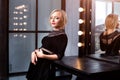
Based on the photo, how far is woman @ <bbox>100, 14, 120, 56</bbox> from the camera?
1297 mm

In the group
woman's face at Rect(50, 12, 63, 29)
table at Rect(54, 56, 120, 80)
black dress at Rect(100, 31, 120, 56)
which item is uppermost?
woman's face at Rect(50, 12, 63, 29)

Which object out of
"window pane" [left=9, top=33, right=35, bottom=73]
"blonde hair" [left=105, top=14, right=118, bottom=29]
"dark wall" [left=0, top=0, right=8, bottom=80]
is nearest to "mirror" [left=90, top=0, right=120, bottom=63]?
"blonde hair" [left=105, top=14, right=118, bottom=29]

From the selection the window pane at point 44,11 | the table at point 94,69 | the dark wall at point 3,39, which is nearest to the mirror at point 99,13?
the table at point 94,69

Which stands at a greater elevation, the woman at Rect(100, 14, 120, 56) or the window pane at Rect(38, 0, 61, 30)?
the window pane at Rect(38, 0, 61, 30)

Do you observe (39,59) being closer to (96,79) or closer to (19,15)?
(96,79)

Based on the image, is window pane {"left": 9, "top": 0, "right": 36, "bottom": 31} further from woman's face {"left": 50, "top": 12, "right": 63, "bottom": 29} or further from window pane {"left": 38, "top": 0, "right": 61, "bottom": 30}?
woman's face {"left": 50, "top": 12, "right": 63, "bottom": 29}

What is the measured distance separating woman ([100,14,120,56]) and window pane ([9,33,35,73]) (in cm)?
47

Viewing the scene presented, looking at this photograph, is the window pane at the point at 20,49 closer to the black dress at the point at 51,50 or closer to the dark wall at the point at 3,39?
the dark wall at the point at 3,39

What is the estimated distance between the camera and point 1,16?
4.47 feet

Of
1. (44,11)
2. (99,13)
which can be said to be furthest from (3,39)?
(99,13)

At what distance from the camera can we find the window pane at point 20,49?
143 cm

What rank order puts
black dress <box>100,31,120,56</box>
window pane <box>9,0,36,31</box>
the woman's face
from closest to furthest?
the woman's face, black dress <box>100,31,120,56</box>, window pane <box>9,0,36,31</box>

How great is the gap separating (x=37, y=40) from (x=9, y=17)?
0.24 m

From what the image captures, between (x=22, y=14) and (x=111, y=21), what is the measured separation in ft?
1.88
